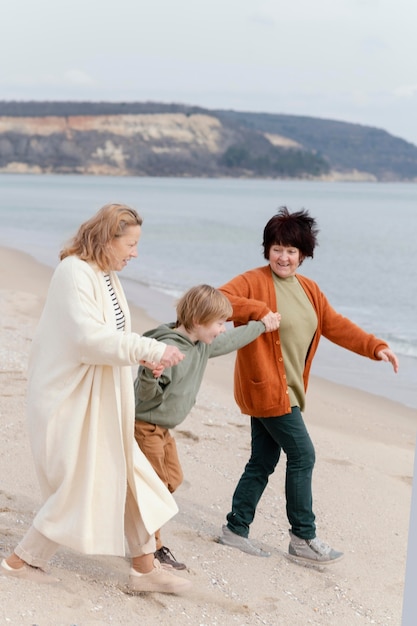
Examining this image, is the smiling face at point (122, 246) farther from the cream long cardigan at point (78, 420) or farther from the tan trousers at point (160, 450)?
the tan trousers at point (160, 450)

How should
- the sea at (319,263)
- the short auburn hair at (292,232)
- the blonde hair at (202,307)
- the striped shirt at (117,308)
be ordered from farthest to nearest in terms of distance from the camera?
the sea at (319,263)
the short auburn hair at (292,232)
the blonde hair at (202,307)
the striped shirt at (117,308)

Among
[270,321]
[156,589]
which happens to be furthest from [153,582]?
[270,321]

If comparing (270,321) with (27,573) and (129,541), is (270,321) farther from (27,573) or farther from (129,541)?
(27,573)

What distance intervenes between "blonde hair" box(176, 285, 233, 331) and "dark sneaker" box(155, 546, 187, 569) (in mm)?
1018

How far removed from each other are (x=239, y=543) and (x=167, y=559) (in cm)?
56

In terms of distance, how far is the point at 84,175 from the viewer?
416ft

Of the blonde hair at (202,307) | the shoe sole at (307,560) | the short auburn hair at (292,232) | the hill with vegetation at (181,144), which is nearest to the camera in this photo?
the blonde hair at (202,307)

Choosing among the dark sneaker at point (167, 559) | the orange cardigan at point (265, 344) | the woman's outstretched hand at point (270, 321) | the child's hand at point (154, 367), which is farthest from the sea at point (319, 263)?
the child's hand at point (154, 367)

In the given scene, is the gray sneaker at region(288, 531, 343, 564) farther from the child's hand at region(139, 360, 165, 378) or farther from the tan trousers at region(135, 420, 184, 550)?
the child's hand at region(139, 360, 165, 378)

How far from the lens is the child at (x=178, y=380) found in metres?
3.80

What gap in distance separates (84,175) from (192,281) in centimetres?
11125

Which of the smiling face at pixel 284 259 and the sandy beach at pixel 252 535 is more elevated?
the smiling face at pixel 284 259

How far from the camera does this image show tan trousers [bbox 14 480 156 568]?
3.61m

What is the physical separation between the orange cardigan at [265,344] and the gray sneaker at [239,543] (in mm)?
649
